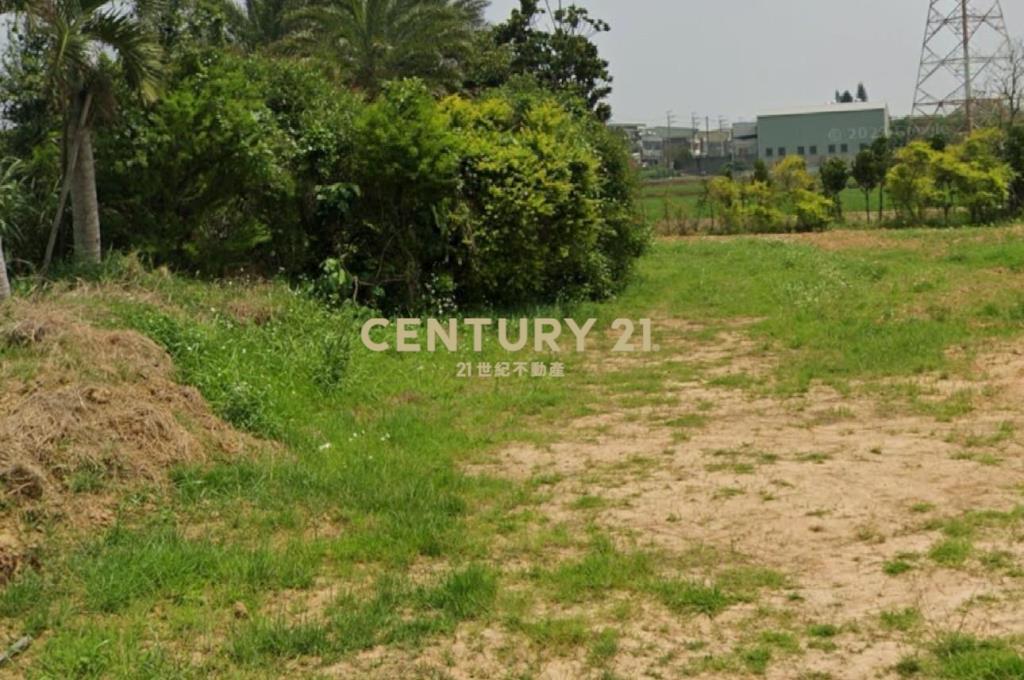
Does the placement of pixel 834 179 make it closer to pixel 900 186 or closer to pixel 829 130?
pixel 900 186

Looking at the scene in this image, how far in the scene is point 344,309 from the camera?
373 inches

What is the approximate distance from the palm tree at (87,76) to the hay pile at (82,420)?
8.17 ft

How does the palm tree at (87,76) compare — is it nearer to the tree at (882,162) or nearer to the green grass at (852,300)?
the green grass at (852,300)

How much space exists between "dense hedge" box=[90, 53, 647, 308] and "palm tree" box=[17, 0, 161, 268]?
2.02 feet

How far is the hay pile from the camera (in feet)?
14.3

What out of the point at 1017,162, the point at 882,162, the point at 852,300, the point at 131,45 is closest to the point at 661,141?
the point at 882,162

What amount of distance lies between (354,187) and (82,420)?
20.0ft

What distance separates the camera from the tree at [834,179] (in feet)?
92.2

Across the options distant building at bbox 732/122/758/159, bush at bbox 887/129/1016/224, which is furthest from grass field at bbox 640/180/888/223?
distant building at bbox 732/122/758/159

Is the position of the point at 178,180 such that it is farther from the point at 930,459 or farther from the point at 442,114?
the point at 930,459

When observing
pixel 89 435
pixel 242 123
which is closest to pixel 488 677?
pixel 89 435

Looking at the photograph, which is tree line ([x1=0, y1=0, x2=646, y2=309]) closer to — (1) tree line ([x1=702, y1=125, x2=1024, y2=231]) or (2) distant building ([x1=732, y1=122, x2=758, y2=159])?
(1) tree line ([x1=702, y1=125, x2=1024, y2=231])

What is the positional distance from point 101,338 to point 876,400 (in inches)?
219

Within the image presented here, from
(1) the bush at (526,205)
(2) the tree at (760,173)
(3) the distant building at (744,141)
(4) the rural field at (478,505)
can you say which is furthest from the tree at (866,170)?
(3) the distant building at (744,141)
